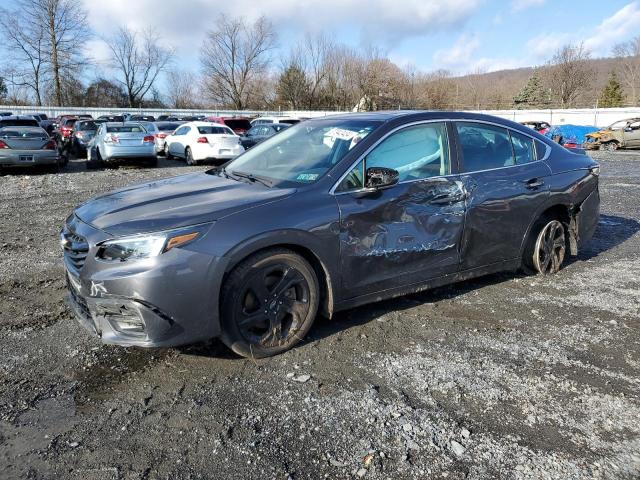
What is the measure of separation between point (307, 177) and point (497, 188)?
182cm

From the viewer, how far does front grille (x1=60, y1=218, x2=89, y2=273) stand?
3260mm

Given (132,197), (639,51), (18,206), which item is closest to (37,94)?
(18,206)

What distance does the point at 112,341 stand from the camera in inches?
122

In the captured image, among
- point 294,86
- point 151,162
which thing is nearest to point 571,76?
point 294,86

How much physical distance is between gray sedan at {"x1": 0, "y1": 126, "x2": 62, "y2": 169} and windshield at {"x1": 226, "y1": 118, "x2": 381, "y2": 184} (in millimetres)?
11848

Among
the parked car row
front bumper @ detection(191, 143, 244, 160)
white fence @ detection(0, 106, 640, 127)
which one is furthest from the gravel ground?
white fence @ detection(0, 106, 640, 127)

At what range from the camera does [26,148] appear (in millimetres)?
14023

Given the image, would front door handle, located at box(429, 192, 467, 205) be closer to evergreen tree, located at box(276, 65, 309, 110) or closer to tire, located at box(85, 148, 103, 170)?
tire, located at box(85, 148, 103, 170)

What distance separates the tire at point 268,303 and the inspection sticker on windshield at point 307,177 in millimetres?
611

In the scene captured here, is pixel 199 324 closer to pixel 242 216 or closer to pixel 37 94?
pixel 242 216

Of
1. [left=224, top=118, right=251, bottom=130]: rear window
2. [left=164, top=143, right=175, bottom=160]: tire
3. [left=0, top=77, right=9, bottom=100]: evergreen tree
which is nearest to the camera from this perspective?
[left=164, top=143, right=175, bottom=160]: tire

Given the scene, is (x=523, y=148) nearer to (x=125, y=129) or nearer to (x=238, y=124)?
(x=125, y=129)

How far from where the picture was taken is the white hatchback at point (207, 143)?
56.9 ft

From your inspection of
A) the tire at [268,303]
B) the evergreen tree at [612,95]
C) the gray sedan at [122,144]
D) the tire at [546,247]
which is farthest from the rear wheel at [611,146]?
the evergreen tree at [612,95]
